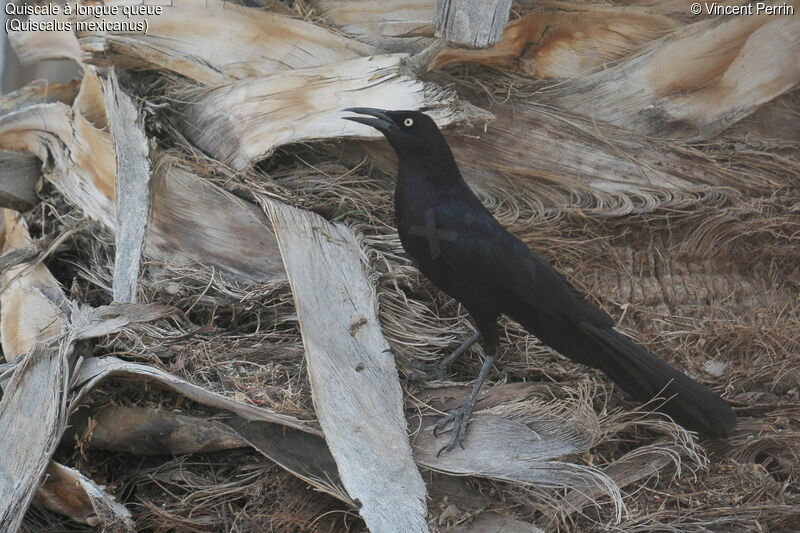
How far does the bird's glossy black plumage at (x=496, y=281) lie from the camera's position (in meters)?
3.48

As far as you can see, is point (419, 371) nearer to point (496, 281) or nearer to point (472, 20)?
point (496, 281)

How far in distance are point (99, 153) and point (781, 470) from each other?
361 cm

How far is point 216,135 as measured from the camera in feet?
13.1

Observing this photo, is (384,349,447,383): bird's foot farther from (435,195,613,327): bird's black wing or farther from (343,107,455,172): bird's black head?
(343,107,455,172): bird's black head

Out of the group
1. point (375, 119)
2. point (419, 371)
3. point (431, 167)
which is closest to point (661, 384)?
point (419, 371)

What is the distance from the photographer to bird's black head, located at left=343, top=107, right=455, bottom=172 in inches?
141

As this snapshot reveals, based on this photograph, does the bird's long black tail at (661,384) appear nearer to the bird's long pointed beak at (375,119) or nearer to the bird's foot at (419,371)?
the bird's foot at (419,371)

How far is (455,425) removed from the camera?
3252 mm

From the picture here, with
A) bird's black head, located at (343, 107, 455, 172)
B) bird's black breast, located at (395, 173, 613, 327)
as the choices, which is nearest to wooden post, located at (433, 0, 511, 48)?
bird's black head, located at (343, 107, 455, 172)

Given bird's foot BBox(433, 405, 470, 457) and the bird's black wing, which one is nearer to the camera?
bird's foot BBox(433, 405, 470, 457)

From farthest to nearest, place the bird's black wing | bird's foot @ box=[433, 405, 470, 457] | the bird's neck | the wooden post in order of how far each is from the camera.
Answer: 1. the bird's neck
2. the bird's black wing
3. the wooden post
4. bird's foot @ box=[433, 405, 470, 457]

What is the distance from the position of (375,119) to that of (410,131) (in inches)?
6.8

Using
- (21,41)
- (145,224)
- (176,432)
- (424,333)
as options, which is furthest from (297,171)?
(21,41)

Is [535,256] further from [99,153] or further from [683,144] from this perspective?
[99,153]
